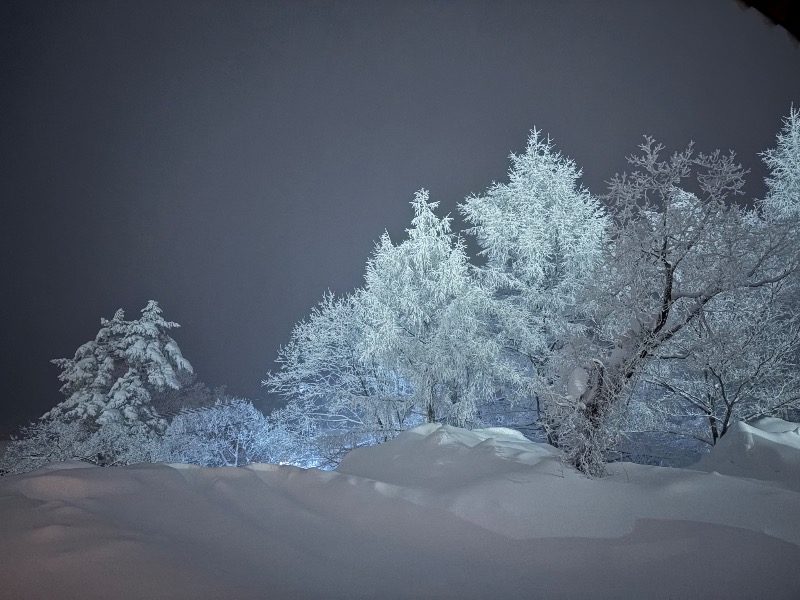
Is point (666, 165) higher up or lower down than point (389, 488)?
higher up

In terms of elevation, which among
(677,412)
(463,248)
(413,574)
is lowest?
(413,574)

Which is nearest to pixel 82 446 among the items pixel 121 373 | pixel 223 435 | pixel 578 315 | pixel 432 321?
pixel 121 373

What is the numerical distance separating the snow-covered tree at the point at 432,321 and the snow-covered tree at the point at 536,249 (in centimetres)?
73

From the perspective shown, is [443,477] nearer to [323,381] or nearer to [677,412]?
[677,412]

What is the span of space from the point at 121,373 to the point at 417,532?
639 inches

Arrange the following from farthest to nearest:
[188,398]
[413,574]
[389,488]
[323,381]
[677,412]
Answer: [188,398] < [323,381] < [677,412] < [389,488] < [413,574]

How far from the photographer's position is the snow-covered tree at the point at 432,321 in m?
13.1

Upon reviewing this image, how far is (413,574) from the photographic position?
416 cm

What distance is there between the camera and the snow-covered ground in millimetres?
3746

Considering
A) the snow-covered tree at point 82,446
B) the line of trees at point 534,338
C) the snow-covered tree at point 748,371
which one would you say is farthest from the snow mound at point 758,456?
the snow-covered tree at point 82,446

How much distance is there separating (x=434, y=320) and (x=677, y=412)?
680 cm

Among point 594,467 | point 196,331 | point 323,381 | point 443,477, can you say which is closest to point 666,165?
point 594,467

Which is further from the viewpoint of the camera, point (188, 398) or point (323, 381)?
point (188, 398)

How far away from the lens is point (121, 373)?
17594 mm
